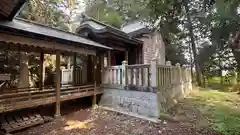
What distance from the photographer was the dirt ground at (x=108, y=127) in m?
6.14

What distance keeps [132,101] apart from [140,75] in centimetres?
117

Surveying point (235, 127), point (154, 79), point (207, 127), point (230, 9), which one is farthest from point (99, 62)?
point (230, 9)

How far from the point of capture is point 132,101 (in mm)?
8172

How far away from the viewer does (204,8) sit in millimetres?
4535

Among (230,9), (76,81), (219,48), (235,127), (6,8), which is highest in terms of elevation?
(6,8)

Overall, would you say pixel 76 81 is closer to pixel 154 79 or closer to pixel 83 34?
pixel 83 34

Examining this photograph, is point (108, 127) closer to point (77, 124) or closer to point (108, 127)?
point (108, 127)

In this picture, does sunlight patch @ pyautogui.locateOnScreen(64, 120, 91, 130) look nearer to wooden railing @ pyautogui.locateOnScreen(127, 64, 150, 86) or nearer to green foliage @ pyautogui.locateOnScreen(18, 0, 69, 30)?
wooden railing @ pyautogui.locateOnScreen(127, 64, 150, 86)

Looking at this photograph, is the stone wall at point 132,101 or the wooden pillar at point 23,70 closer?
the stone wall at point 132,101

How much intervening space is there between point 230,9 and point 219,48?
0.88 meters

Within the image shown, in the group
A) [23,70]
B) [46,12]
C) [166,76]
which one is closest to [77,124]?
[46,12]

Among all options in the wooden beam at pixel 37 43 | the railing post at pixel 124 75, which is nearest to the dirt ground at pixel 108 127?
the railing post at pixel 124 75

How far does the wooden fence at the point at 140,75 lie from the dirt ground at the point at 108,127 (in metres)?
1.47

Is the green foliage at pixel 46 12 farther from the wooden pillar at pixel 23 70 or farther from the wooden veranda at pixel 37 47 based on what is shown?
the wooden pillar at pixel 23 70
